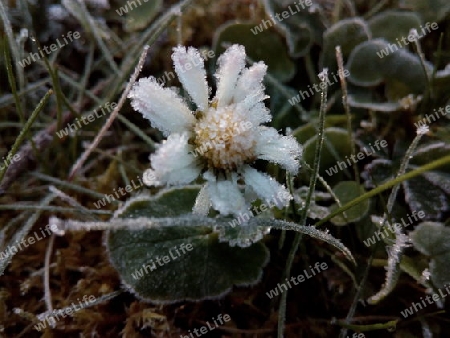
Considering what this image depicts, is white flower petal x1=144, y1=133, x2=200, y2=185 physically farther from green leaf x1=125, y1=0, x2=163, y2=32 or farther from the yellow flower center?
green leaf x1=125, y1=0, x2=163, y2=32

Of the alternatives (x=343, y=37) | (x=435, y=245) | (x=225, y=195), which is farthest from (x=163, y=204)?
(x=343, y=37)

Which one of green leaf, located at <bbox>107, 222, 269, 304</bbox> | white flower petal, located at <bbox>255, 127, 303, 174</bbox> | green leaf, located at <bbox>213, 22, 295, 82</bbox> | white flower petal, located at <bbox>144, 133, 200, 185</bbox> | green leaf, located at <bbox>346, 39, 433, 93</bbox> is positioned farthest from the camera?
green leaf, located at <bbox>213, 22, 295, 82</bbox>

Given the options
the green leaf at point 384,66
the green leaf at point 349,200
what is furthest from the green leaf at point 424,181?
the green leaf at point 384,66

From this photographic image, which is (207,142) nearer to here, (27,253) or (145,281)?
(145,281)

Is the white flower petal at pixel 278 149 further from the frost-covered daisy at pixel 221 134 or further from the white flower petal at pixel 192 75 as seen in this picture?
the white flower petal at pixel 192 75

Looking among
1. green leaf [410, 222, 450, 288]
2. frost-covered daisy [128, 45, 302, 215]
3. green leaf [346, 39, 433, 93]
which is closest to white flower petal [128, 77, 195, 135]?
frost-covered daisy [128, 45, 302, 215]

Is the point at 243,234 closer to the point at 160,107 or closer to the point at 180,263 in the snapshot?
the point at 180,263

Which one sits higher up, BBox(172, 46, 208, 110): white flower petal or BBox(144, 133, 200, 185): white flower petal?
BBox(172, 46, 208, 110): white flower petal
